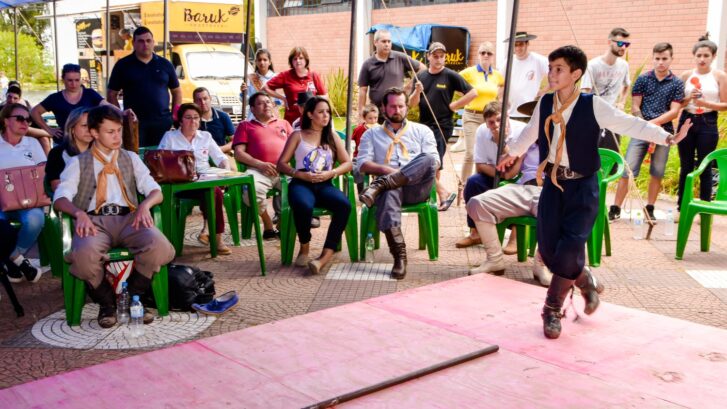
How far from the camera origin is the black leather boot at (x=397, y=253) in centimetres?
607

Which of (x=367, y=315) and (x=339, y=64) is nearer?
(x=367, y=315)

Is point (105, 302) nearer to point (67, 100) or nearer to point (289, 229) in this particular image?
point (289, 229)

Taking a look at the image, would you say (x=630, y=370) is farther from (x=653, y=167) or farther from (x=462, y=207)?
(x=462, y=207)

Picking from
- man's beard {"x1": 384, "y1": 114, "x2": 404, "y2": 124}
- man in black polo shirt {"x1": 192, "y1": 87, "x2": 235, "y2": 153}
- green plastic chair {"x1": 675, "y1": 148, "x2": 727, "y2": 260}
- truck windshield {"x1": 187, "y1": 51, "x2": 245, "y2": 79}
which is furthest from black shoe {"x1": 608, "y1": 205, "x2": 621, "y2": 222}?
truck windshield {"x1": 187, "y1": 51, "x2": 245, "y2": 79}

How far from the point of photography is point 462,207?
923 cm

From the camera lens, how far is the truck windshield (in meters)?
16.3

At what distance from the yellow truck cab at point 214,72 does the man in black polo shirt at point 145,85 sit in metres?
7.63

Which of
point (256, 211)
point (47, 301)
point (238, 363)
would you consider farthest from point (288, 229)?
point (238, 363)

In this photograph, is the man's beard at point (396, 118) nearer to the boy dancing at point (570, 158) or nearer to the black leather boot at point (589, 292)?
the boy dancing at point (570, 158)

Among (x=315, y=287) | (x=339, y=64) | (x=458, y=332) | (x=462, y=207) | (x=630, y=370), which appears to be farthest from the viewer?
(x=339, y=64)

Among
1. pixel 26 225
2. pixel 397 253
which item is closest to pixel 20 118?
pixel 26 225

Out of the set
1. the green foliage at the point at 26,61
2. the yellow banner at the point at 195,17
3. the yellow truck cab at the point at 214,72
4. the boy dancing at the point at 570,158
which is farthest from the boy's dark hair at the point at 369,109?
the green foliage at the point at 26,61

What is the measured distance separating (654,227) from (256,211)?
414cm

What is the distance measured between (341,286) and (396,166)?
1217mm
